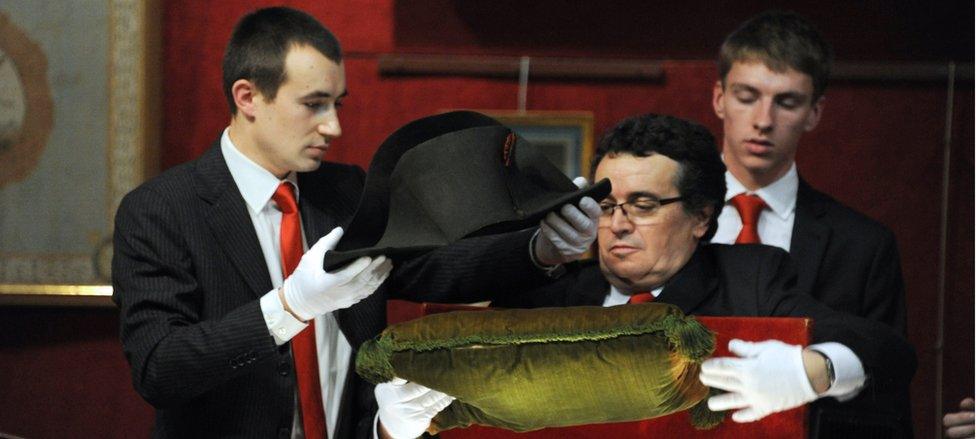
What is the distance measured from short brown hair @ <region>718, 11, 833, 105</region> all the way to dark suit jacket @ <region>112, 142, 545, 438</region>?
809mm

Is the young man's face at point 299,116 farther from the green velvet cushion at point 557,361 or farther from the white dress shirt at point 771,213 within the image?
the white dress shirt at point 771,213

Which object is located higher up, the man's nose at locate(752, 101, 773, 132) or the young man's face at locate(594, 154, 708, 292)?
the man's nose at locate(752, 101, 773, 132)

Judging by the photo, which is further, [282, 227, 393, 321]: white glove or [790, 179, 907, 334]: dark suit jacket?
[790, 179, 907, 334]: dark suit jacket

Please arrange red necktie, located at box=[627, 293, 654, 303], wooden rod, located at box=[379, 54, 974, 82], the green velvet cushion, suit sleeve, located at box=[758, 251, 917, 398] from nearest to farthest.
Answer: the green velvet cushion → suit sleeve, located at box=[758, 251, 917, 398] → red necktie, located at box=[627, 293, 654, 303] → wooden rod, located at box=[379, 54, 974, 82]

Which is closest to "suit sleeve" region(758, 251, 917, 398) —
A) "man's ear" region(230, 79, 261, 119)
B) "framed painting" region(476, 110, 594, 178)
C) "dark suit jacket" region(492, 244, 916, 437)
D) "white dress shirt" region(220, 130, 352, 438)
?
"dark suit jacket" region(492, 244, 916, 437)

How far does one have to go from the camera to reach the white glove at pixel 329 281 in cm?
196

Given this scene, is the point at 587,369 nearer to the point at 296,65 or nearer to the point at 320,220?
the point at 320,220

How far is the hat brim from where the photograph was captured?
1.90m

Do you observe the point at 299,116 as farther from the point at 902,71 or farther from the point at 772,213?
the point at 902,71

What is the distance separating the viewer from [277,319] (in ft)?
6.98

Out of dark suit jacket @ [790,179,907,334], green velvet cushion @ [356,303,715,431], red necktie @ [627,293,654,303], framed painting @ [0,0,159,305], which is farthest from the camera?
framed painting @ [0,0,159,305]

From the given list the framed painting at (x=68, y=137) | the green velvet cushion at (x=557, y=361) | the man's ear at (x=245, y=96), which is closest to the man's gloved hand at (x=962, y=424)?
the green velvet cushion at (x=557, y=361)

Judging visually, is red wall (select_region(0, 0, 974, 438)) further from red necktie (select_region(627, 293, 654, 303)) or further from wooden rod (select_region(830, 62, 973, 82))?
red necktie (select_region(627, 293, 654, 303))

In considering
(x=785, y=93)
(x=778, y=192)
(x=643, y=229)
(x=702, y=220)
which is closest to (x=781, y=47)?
(x=785, y=93)
